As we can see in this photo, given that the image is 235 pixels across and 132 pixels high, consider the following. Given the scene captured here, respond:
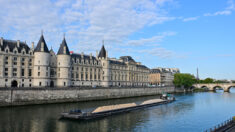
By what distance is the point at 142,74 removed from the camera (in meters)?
140

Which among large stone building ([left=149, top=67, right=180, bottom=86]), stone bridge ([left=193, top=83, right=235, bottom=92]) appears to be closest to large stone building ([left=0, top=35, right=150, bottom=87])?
large stone building ([left=149, top=67, right=180, bottom=86])

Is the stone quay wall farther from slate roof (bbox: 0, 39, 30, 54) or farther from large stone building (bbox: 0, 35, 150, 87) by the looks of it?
slate roof (bbox: 0, 39, 30, 54)

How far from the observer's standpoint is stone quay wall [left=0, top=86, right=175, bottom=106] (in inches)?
2160

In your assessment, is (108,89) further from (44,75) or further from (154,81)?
(154,81)

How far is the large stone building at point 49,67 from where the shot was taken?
6988 centimetres

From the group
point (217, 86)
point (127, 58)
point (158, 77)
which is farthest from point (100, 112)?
point (158, 77)

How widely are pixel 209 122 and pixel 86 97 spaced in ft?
149

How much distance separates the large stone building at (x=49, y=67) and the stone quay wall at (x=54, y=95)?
12.1m

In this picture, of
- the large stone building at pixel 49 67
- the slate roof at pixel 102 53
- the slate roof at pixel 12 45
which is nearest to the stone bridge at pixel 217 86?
the large stone building at pixel 49 67

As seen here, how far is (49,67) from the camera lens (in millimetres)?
77438

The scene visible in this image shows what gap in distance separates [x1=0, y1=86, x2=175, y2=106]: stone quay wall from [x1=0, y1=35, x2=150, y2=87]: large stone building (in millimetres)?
12079

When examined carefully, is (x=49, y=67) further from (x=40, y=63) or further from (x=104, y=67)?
(x=104, y=67)

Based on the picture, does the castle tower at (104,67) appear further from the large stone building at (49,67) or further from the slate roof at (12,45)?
the slate roof at (12,45)

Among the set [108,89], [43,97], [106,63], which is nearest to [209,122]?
[43,97]
